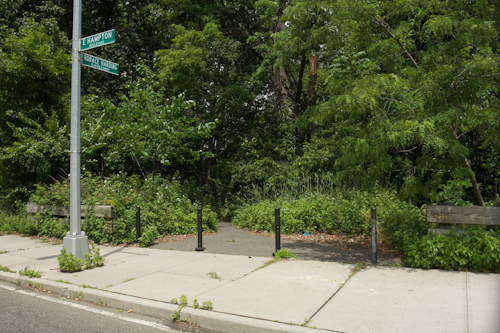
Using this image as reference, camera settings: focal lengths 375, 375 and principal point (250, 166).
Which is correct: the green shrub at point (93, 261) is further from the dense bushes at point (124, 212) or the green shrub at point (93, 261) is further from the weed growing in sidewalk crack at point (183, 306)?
the weed growing in sidewalk crack at point (183, 306)

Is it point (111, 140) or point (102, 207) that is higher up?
point (111, 140)

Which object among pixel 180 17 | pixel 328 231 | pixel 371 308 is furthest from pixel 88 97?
pixel 371 308

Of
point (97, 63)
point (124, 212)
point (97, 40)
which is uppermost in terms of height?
point (97, 40)

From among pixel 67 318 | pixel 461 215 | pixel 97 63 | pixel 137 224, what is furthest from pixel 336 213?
pixel 67 318

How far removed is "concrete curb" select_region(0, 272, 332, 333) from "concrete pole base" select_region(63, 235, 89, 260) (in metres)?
0.89

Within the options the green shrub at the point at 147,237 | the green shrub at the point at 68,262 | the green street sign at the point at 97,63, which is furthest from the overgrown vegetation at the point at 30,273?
the green street sign at the point at 97,63

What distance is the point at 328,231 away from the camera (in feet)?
34.3

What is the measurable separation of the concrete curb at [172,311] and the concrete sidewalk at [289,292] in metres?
0.01

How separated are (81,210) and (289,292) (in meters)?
7.26

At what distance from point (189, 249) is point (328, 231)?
3886mm

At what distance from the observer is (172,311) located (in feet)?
16.3

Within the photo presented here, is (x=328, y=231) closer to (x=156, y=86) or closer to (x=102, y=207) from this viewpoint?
(x=102, y=207)

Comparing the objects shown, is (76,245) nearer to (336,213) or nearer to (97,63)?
(97,63)

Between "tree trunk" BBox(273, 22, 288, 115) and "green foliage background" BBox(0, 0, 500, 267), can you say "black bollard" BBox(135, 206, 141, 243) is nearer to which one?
"green foliage background" BBox(0, 0, 500, 267)
